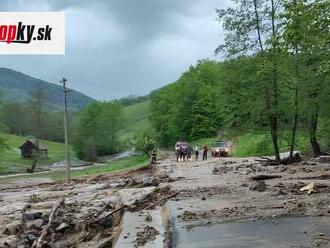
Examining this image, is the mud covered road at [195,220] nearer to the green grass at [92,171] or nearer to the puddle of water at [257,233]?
the puddle of water at [257,233]

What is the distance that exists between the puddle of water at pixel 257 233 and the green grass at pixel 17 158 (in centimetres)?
7822

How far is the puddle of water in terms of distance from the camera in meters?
11.0

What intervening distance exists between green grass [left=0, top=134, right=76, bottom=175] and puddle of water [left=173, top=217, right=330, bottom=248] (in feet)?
257

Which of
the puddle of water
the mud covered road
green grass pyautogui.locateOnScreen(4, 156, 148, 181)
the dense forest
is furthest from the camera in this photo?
green grass pyautogui.locateOnScreen(4, 156, 148, 181)

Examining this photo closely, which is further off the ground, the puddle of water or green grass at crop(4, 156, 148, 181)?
green grass at crop(4, 156, 148, 181)

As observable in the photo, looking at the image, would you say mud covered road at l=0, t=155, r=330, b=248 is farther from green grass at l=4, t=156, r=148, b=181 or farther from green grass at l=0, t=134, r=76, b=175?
green grass at l=0, t=134, r=76, b=175

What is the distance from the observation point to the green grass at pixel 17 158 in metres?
A: 96.6

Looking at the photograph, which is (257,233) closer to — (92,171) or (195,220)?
(195,220)

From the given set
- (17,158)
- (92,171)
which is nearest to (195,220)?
(92,171)

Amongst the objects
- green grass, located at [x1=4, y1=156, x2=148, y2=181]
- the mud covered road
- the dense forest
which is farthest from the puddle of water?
green grass, located at [x1=4, y1=156, x2=148, y2=181]

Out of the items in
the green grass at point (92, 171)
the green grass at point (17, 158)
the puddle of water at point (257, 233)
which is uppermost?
the green grass at point (17, 158)

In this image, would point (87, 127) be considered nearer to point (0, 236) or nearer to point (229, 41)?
point (229, 41)

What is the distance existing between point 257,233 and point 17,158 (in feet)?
371

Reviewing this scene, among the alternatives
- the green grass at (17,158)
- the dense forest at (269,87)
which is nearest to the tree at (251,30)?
the dense forest at (269,87)
